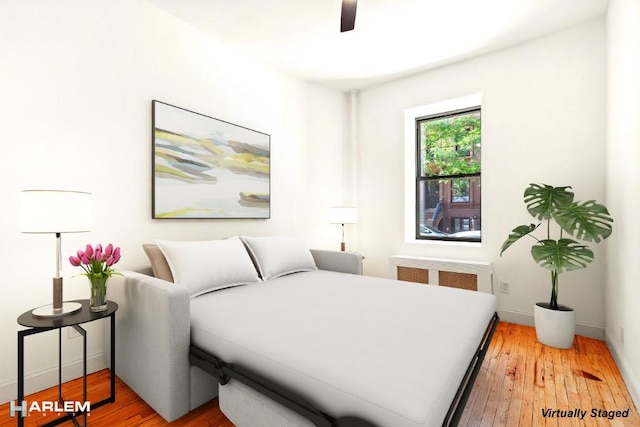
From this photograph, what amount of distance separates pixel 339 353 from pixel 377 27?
2.59 m

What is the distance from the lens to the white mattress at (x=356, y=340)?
0.96 m

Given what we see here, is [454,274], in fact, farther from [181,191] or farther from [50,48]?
[50,48]

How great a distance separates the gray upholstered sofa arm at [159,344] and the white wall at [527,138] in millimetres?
2750

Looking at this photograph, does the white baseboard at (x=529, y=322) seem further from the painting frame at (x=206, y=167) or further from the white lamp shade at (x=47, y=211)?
the white lamp shade at (x=47, y=211)

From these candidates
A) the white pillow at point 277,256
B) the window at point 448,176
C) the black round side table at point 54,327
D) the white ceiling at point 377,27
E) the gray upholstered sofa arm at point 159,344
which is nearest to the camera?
the black round side table at point 54,327

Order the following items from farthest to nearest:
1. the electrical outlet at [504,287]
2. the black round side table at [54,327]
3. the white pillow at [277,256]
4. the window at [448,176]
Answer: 1. the window at [448,176]
2. the electrical outlet at [504,287]
3. the white pillow at [277,256]
4. the black round side table at [54,327]

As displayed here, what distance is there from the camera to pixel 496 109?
3.09 m

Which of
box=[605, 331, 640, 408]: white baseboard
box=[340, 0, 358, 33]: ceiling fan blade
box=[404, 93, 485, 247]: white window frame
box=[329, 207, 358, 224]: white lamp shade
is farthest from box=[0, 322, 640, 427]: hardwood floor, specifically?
box=[340, 0, 358, 33]: ceiling fan blade

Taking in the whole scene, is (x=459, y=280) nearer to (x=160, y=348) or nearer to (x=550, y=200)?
(x=550, y=200)

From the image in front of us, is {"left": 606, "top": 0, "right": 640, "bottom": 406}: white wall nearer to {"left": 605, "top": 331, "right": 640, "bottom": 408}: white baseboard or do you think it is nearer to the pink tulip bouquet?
{"left": 605, "top": 331, "right": 640, "bottom": 408}: white baseboard

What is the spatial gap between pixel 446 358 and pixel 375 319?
436mm

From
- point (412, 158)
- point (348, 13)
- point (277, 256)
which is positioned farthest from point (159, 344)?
point (412, 158)

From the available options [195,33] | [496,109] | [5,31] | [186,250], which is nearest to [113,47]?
[5,31]

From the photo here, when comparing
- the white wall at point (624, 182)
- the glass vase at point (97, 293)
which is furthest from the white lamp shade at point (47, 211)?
the white wall at point (624, 182)
